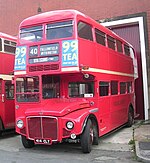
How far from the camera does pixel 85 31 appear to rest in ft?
31.9

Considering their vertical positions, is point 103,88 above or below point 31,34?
below

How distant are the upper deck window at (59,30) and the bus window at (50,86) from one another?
126 centimetres

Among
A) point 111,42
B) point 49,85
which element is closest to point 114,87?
point 111,42

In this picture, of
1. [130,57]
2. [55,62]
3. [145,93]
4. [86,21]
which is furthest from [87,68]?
[145,93]

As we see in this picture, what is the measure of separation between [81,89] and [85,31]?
71.1 inches

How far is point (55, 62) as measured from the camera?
30.1ft

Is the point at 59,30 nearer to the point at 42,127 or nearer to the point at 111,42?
the point at 42,127

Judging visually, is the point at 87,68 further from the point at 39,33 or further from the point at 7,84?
the point at 7,84

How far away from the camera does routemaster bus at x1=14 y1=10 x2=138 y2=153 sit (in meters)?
8.80

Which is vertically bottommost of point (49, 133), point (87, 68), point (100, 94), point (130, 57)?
point (49, 133)

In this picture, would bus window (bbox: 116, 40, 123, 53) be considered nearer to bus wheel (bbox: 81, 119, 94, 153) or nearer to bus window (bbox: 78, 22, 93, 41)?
bus window (bbox: 78, 22, 93, 41)

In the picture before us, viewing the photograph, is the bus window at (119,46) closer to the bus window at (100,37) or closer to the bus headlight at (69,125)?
the bus window at (100,37)

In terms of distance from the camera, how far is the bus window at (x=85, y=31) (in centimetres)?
941

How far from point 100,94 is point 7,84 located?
398 cm
